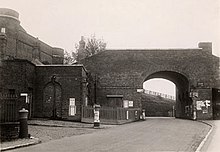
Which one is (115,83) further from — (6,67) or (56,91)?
(6,67)

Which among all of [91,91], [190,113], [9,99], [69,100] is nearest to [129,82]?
[91,91]

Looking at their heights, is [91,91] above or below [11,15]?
below

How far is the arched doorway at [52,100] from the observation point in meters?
25.7

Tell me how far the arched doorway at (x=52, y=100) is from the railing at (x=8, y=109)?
12.5 m

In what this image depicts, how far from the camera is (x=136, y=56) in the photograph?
114 ft

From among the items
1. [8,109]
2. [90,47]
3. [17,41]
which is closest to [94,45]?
[90,47]

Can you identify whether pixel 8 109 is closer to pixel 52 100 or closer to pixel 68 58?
pixel 52 100

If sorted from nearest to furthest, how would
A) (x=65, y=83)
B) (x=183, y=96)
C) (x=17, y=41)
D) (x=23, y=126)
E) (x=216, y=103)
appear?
(x=23, y=126), (x=65, y=83), (x=216, y=103), (x=183, y=96), (x=17, y=41)

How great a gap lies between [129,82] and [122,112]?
7828 millimetres

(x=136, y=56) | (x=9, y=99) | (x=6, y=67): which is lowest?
(x=9, y=99)

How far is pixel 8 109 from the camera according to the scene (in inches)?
500

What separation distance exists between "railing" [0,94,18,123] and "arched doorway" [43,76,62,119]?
40.9 feet

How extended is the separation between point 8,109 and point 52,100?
13.3 m

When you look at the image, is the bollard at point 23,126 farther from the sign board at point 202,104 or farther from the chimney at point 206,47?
the chimney at point 206,47
